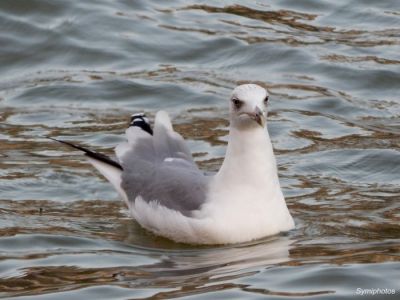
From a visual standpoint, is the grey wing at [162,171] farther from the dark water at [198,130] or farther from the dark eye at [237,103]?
the dark eye at [237,103]

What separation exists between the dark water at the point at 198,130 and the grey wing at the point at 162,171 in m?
0.28

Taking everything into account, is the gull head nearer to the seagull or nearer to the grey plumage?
the seagull

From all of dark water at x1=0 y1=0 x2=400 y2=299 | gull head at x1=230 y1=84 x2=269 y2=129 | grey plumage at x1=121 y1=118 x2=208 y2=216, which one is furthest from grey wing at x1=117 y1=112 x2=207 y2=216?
gull head at x1=230 y1=84 x2=269 y2=129

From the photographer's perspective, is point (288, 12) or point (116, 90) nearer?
point (116, 90)

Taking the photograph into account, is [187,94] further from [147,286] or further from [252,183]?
[147,286]

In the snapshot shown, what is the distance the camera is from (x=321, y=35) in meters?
13.9

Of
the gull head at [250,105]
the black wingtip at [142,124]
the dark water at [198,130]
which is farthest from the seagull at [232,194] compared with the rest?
the black wingtip at [142,124]

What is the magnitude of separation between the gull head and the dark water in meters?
0.74

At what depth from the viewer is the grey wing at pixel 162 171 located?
8.34 metres

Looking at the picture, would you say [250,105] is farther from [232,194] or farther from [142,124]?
[142,124]

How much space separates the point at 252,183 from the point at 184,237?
21.5 inches

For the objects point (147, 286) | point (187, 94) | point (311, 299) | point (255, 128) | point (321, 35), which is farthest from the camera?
point (321, 35)

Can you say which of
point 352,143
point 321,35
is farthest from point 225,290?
point 321,35

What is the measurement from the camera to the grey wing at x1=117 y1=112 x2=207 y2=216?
27.3ft
